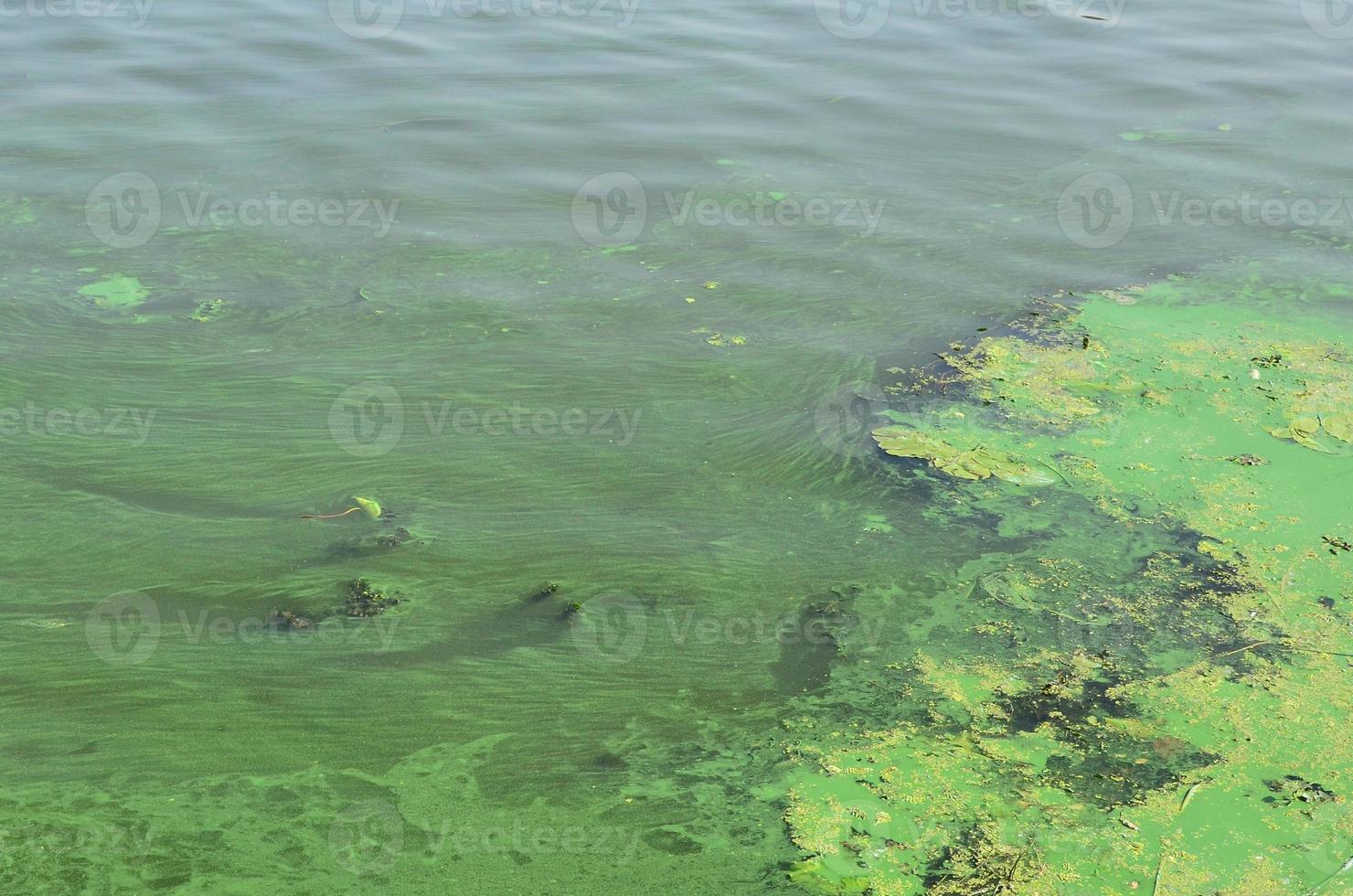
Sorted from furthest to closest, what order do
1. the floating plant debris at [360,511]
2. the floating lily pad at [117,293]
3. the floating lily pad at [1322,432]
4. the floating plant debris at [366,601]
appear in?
the floating lily pad at [117,293], the floating lily pad at [1322,432], the floating plant debris at [360,511], the floating plant debris at [366,601]

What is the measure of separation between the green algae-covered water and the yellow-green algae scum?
→ 1 centimetres

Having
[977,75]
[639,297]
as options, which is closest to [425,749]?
[639,297]

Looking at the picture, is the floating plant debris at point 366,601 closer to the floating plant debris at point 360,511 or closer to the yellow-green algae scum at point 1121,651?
the floating plant debris at point 360,511

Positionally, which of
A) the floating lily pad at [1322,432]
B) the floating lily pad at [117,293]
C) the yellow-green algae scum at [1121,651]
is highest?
the floating lily pad at [117,293]

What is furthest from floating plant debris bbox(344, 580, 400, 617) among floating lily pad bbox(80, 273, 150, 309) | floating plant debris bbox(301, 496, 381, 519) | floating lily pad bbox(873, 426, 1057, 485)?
floating lily pad bbox(80, 273, 150, 309)

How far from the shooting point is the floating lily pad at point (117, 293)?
4.60 metres

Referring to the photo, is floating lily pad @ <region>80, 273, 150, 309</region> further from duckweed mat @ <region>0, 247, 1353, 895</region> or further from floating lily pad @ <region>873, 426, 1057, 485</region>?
floating lily pad @ <region>873, 426, 1057, 485</region>

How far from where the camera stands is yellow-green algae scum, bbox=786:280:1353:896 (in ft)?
8.41

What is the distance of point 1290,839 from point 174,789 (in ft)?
7.64

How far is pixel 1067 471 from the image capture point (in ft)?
12.4

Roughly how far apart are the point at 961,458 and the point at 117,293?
313 centimetres

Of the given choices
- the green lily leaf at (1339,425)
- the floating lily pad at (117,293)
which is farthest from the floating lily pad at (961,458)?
the floating lily pad at (117,293)

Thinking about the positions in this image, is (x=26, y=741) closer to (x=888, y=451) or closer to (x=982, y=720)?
(x=982, y=720)

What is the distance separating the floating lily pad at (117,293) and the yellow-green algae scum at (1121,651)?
2.78 m
